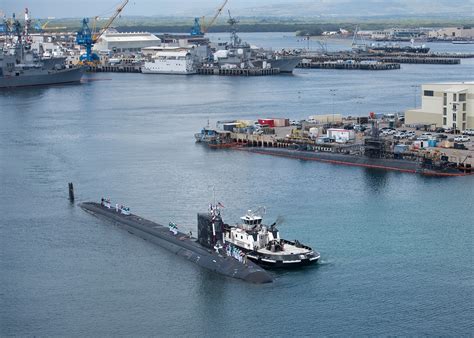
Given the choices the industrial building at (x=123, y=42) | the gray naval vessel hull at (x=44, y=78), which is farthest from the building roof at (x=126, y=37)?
the gray naval vessel hull at (x=44, y=78)

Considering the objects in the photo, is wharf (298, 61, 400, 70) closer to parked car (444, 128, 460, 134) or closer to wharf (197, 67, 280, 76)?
wharf (197, 67, 280, 76)

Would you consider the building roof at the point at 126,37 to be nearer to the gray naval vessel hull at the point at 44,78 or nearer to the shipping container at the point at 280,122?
the gray naval vessel hull at the point at 44,78

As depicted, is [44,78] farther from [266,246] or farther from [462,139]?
[266,246]

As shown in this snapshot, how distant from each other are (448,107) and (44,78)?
2680 centimetres

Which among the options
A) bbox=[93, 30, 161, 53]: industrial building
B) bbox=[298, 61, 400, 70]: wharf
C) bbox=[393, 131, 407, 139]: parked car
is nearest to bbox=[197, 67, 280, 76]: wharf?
bbox=[298, 61, 400, 70]: wharf

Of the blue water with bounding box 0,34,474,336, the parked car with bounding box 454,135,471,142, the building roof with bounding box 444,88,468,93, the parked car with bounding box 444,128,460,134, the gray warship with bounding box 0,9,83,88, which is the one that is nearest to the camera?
the blue water with bounding box 0,34,474,336

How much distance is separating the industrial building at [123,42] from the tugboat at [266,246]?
53.5 m

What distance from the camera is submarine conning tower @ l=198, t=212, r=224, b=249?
591 inches

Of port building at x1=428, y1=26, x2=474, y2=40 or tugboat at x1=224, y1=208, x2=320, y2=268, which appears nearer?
tugboat at x1=224, y1=208, x2=320, y2=268

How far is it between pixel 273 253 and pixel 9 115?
22.4 metres

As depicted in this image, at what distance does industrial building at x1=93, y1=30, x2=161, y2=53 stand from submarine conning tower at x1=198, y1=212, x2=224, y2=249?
5346 centimetres

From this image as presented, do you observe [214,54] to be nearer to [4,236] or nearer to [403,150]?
[403,150]

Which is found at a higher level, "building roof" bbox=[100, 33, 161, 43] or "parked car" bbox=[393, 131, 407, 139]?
"building roof" bbox=[100, 33, 161, 43]

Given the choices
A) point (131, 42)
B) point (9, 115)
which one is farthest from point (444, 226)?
point (131, 42)
